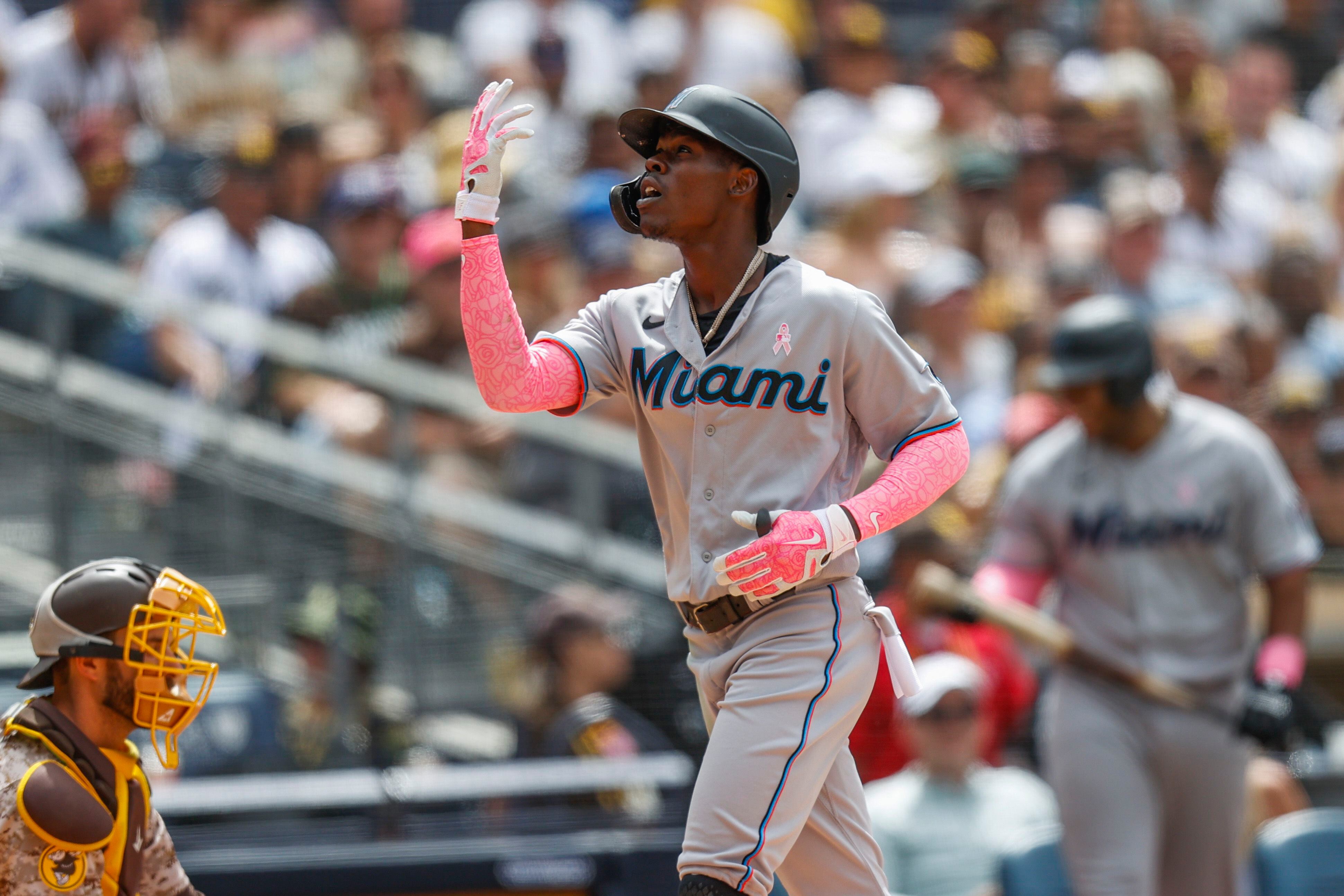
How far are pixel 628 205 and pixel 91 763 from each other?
4.79ft

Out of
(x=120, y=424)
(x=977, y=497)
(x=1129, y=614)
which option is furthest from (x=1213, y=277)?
(x=120, y=424)

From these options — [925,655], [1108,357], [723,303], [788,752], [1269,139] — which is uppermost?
[723,303]

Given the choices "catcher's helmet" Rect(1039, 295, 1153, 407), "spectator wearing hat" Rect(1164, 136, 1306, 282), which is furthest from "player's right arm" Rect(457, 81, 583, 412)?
"spectator wearing hat" Rect(1164, 136, 1306, 282)

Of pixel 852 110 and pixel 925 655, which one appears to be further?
pixel 852 110

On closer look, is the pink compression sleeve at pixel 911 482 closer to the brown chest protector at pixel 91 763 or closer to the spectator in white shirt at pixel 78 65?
the brown chest protector at pixel 91 763

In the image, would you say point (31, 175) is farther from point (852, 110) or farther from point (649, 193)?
point (649, 193)

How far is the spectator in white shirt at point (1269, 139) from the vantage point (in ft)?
32.1

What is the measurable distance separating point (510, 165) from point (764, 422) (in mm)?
5465

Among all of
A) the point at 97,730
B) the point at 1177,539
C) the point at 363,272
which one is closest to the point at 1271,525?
the point at 1177,539

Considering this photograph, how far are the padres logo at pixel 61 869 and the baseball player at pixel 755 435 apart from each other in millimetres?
1072

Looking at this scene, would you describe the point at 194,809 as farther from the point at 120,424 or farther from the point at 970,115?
the point at 970,115

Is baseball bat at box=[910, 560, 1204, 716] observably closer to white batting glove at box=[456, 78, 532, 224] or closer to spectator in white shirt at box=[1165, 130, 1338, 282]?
white batting glove at box=[456, 78, 532, 224]

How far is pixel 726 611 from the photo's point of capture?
3.38 meters

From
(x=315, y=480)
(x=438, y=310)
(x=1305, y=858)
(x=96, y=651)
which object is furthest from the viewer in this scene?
(x=438, y=310)
